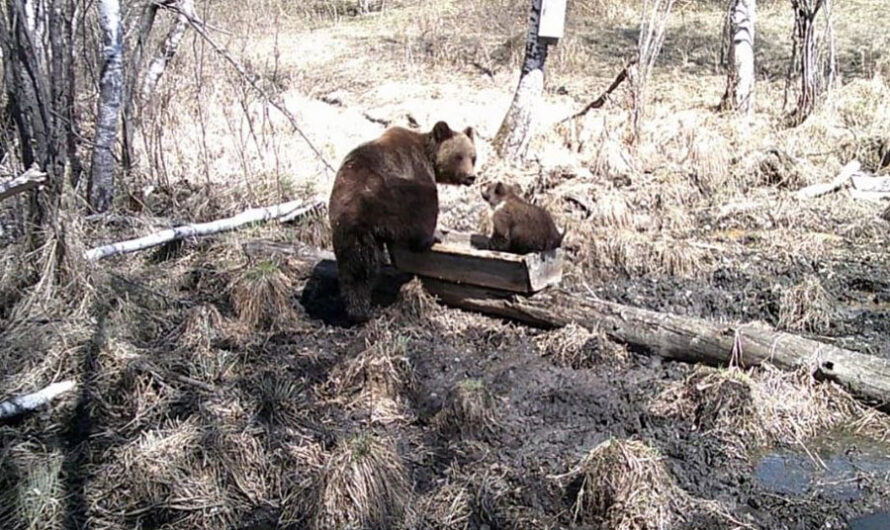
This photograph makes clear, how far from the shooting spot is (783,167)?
10.1 m

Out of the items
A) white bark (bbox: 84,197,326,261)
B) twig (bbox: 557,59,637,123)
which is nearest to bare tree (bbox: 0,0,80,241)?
white bark (bbox: 84,197,326,261)

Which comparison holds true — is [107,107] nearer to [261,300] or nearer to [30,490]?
[261,300]

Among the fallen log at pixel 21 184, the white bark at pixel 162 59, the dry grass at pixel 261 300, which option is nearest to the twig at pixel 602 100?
the white bark at pixel 162 59

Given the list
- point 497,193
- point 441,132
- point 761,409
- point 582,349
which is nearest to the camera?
point 761,409

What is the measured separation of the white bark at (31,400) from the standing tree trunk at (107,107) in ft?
9.81

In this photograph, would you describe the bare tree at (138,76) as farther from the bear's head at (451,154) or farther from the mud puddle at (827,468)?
the mud puddle at (827,468)

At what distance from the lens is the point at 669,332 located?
598 centimetres

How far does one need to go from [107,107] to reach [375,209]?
3.19 m

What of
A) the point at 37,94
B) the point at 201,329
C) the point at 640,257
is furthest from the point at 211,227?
the point at 640,257

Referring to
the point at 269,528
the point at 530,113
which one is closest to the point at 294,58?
the point at 530,113

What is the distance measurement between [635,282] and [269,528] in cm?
423

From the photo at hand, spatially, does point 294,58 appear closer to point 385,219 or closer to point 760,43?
point 760,43

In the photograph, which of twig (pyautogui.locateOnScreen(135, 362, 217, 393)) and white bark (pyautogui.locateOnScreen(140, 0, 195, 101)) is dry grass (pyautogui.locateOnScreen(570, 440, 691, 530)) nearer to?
twig (pyautogui.locateOnScreen(135, 362, 217, 393))

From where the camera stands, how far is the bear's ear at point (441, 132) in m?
7.07
